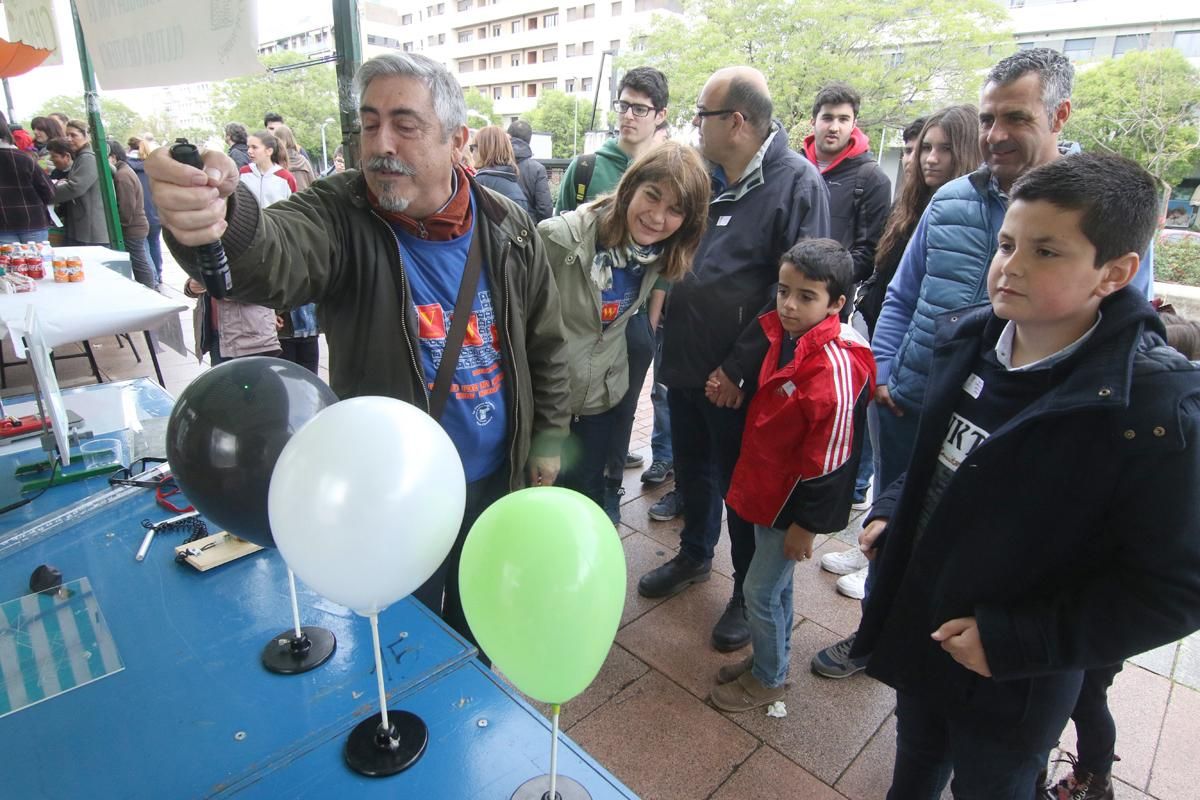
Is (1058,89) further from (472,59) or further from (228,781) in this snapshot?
(472,59)

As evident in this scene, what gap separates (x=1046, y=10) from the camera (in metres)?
29.8

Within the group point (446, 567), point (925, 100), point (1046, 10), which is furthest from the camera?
point (1046, 10)

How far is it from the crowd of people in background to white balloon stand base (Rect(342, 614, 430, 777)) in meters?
0.74

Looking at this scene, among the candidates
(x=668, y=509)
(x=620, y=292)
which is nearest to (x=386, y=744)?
(x=620, y=292)

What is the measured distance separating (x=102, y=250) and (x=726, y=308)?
16.2 feet

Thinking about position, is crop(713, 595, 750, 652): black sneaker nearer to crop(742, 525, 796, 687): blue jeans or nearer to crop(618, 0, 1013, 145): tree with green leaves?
crop(742, 525, 796, 687): blue jeans

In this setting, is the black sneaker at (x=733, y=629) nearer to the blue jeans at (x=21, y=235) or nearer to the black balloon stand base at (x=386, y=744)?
the black balloon stand base at (x=386, y=744)

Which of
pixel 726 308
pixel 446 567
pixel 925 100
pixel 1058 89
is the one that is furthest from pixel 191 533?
pixel 925 100

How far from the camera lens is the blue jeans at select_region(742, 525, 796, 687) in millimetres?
2045

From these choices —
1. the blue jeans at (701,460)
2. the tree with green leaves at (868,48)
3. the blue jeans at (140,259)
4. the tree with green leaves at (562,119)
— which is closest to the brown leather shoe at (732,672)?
the blue jeans at (701,460)

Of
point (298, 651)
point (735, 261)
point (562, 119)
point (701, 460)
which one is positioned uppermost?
point (562, 119)

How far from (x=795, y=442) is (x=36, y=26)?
4.29 metres

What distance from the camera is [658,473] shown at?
3801 millimetres

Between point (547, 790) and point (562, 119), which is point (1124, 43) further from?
point (547, 790)
